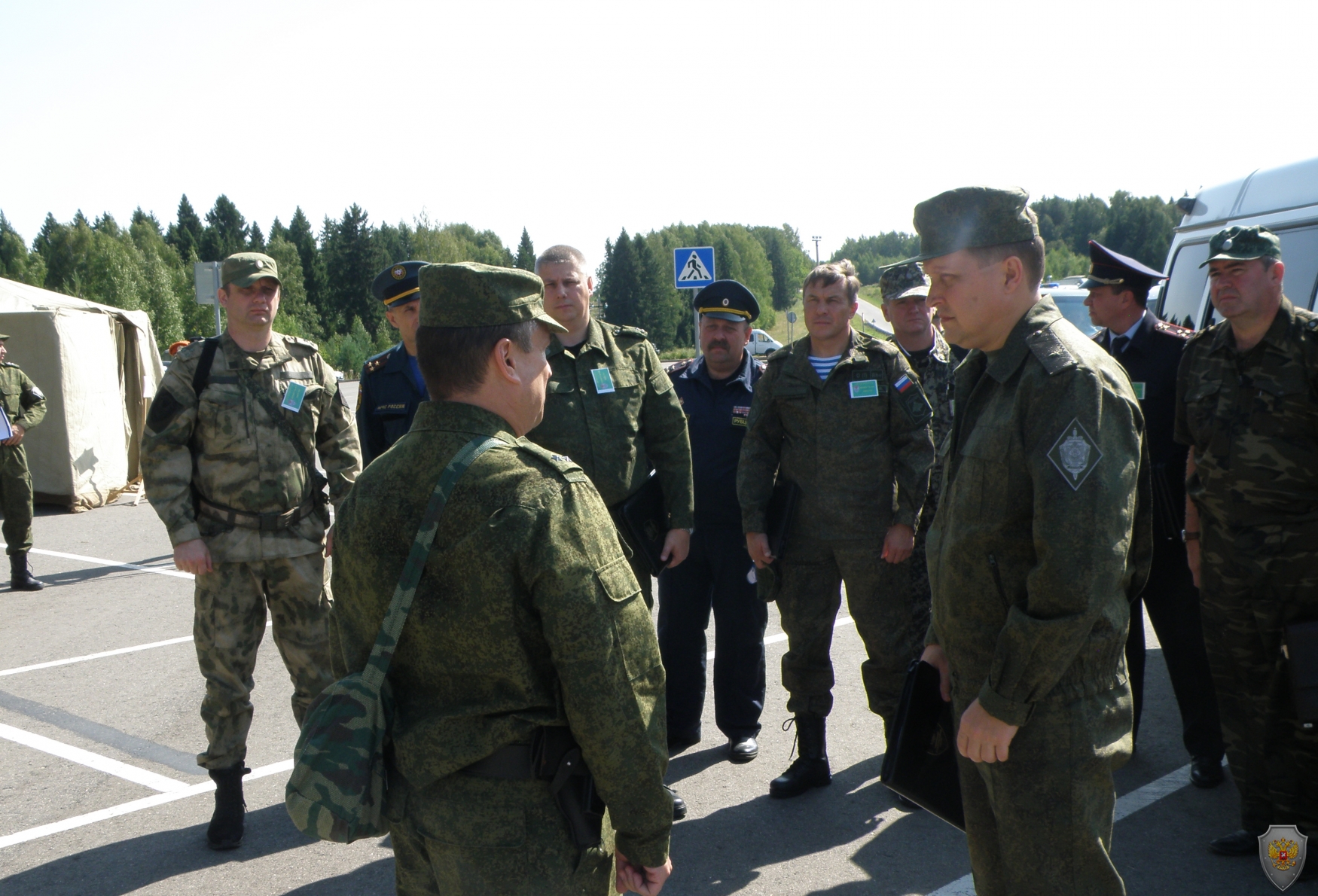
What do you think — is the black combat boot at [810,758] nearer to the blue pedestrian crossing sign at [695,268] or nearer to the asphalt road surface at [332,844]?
the asphalt road surface at [332,844]

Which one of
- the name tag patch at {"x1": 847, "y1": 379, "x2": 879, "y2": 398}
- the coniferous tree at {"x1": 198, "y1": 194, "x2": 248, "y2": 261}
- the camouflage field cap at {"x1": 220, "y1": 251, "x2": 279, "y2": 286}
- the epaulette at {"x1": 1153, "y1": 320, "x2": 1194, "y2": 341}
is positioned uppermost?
the coniferous tree at {"x1": 198, "y1": 194, "x2": 248, "y2": 261}

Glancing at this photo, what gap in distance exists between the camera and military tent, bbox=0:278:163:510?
12406mm

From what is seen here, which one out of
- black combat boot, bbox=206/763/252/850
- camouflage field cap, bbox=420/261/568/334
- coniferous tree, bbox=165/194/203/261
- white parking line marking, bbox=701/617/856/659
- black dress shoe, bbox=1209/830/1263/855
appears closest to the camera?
camouflage field cap, bbox=420/261/568/334

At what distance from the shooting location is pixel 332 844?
3957mm

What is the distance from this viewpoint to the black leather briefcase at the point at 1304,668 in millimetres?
3201

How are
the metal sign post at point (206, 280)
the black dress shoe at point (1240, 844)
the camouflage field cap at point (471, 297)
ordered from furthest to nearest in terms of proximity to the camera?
the metal sign post at point (206, 280) → the black dress shoe at point (1240, 844) → the camouflage field cap at point (471, 297)

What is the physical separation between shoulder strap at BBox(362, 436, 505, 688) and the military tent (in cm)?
1250

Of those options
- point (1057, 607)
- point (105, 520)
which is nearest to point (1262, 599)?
point (1057, 607)

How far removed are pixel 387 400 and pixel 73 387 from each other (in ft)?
33.1

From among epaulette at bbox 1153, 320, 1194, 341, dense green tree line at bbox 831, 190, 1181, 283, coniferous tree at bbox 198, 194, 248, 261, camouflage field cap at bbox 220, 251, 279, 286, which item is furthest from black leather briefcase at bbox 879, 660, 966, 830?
coniferous tree at bbox 198, 194, 248, 261

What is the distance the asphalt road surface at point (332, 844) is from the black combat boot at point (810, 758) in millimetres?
54

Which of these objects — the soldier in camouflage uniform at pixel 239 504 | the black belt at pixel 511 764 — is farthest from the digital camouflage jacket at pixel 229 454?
the black belt at pixel 511 764

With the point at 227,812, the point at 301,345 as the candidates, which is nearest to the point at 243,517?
the point at 301,345

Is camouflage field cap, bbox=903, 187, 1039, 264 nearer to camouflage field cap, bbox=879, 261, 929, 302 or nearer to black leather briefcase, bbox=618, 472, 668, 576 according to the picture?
black leather briefcase, bbox=618, 472, 668, 576
